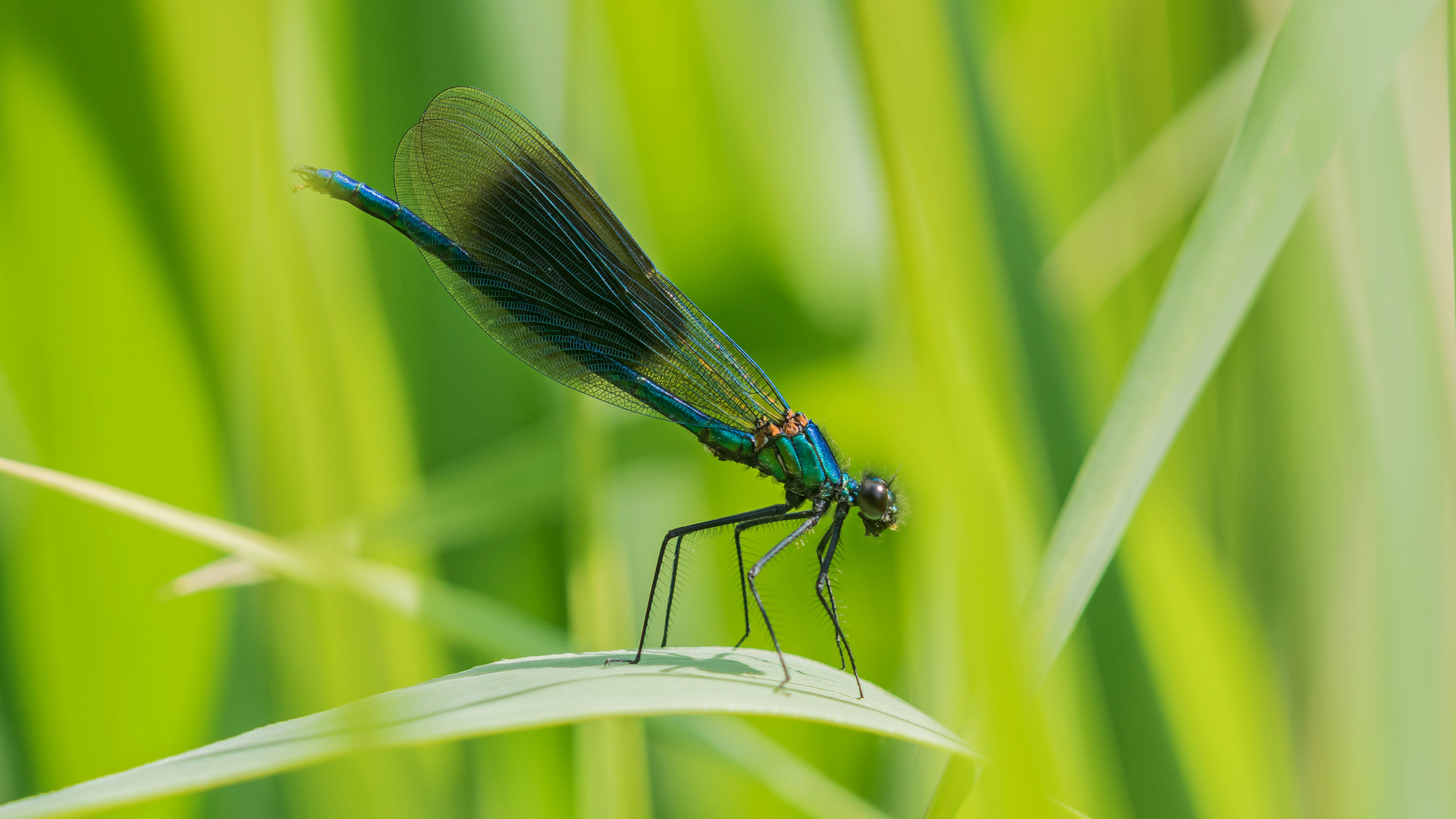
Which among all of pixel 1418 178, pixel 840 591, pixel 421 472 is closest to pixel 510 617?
pixel 421 472

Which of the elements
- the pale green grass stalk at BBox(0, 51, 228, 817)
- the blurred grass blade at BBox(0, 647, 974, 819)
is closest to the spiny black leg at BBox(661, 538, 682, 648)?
the blurred grass blade at BBox(0, 647, 974, 819)

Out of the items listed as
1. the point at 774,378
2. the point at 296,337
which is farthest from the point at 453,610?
the point at 296,337

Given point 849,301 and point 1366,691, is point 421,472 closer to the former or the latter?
point 849,301

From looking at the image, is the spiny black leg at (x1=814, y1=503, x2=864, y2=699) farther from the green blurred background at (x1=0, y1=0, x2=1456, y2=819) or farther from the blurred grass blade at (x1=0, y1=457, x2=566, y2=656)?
the blurred grass blade at (x1=0, y1=457, x2=566, y2=656)

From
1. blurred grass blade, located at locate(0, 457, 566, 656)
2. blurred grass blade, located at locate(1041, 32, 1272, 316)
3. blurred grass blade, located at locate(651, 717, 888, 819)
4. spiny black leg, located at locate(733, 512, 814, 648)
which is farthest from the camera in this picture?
blurred grass blade, located at locate(1041, 32, 1272, 316)

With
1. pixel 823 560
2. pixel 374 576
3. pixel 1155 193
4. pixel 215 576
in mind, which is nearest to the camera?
pixel 215 576

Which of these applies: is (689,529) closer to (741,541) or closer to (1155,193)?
(741,541)
